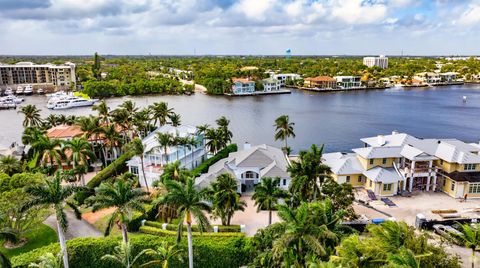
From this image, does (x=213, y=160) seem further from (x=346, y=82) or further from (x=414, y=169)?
(x=346, y=82)

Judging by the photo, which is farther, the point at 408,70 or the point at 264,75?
the point at 408,70

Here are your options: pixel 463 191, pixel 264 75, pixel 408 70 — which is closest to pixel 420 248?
pixel 463 191

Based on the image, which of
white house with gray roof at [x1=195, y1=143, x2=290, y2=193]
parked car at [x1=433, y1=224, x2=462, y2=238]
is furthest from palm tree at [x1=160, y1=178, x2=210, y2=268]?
parked car at [x1=433, y1=224, x2=462, y2=238]

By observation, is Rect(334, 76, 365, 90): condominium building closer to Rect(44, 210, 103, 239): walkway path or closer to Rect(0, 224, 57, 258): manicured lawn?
Rect(44, 210, 103, 239): walkway path

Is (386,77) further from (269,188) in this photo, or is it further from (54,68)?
(269,188)

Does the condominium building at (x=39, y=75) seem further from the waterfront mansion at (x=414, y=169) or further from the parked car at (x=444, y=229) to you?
the parked car at (x=444, y=229)

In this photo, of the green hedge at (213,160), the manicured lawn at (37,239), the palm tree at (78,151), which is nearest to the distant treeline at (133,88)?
the green hedge at (213,160)

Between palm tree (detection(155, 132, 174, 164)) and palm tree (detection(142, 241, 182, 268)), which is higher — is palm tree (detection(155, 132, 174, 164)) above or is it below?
above
